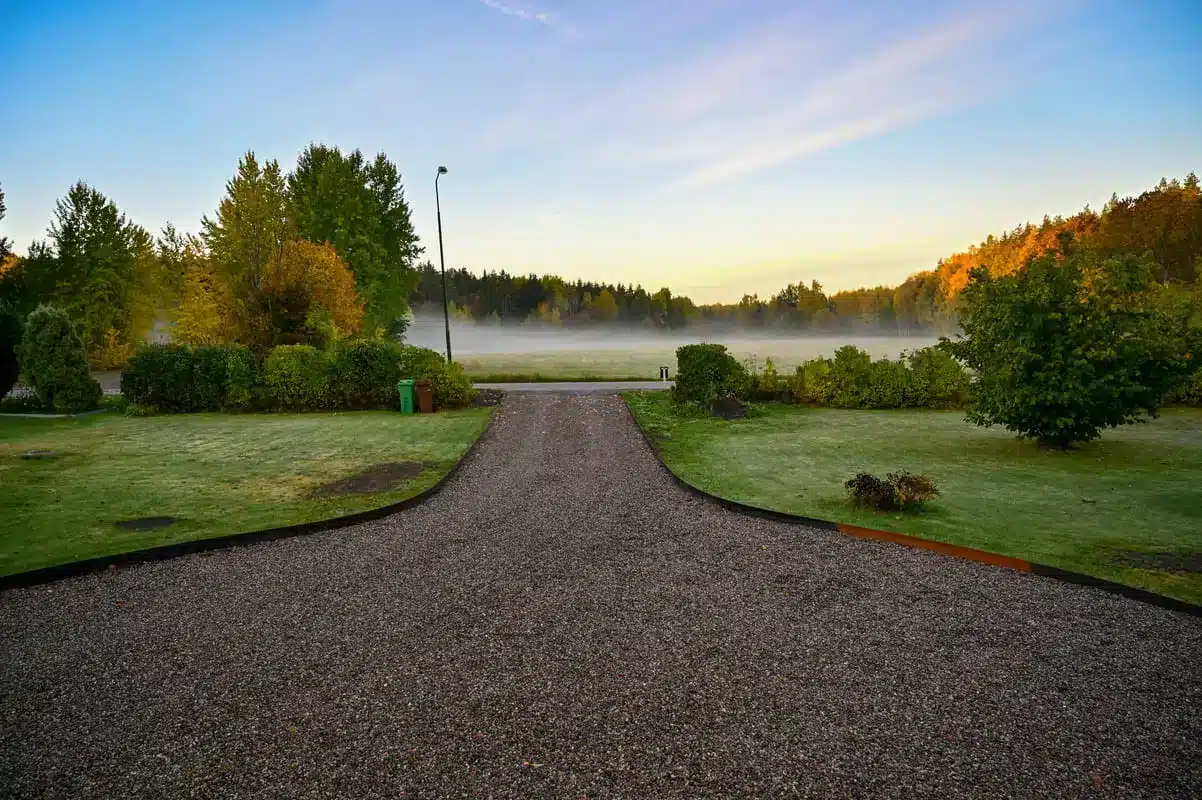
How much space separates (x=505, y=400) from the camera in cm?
2134

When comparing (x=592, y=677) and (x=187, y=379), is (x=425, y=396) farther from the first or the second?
(x=592, y=677)

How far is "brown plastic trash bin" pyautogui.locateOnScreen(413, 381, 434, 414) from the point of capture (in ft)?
65.9

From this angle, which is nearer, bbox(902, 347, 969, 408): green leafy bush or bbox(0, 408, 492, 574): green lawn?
bbox(0, 408, 492, 574): green lawn

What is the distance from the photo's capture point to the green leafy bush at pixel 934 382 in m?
20.7

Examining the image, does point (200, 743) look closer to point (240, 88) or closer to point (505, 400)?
point (505, 400)

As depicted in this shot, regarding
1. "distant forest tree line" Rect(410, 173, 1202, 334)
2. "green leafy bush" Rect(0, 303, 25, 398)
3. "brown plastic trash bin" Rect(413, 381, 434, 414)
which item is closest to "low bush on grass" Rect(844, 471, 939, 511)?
"brown plastic trash bin" Rect(413, 381, 434, 414)

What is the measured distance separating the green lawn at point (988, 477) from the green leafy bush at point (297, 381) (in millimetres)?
11183

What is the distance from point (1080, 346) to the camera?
12172 millimetres

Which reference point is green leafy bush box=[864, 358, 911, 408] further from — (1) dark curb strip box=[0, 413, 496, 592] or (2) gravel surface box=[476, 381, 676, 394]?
(1) dark curb strip box=[0, 413, 496, 592]

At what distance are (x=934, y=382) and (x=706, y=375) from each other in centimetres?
789

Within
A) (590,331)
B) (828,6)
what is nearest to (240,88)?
(828,6)

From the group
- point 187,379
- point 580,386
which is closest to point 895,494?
point 580,386

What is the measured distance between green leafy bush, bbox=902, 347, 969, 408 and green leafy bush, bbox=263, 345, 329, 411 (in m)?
19.9

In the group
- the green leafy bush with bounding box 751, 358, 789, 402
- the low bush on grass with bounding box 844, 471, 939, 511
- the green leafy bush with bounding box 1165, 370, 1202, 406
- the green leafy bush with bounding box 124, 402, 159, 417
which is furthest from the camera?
the green leafy bush with bounding box 751, 358, 789, 402
